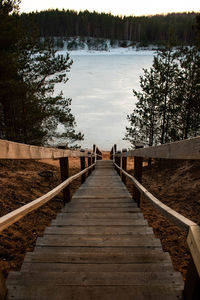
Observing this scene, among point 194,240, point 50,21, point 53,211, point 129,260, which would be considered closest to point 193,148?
point 194,240

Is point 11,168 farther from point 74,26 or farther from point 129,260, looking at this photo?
point 74,26

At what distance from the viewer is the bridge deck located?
5.34ft

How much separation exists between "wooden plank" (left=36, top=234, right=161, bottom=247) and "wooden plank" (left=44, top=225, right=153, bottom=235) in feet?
0.39

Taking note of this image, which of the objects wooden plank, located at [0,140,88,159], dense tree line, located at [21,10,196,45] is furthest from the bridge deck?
dense tree line, located at [21,10,196,45]

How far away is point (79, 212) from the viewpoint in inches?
141

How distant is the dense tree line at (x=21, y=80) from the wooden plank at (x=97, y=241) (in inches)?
271

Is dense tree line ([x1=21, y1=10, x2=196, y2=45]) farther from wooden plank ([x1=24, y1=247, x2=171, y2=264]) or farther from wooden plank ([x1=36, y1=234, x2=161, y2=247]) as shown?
wooden plank ([x1=24, y1=247, x2=171, y2=264])

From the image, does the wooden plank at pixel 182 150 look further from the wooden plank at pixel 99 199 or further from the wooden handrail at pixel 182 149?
the wooden plank at pixel 99 199

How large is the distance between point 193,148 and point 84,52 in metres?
147

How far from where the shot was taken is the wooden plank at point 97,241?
241cm

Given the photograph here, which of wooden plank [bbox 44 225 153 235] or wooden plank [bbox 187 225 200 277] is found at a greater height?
wooden plank [bbox 187 225 200 277]

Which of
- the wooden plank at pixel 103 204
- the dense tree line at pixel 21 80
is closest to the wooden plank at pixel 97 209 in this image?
the wooden plank at pixel 103 204

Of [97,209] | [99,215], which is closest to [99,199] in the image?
[97,209]

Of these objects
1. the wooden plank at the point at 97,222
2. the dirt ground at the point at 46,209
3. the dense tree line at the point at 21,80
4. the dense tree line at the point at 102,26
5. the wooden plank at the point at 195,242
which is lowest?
the dirt ground at the point at 46,209
